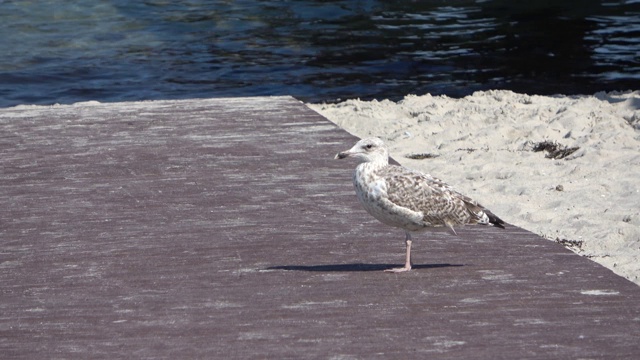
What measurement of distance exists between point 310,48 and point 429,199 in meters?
17.4

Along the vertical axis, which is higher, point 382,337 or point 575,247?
point 382,337

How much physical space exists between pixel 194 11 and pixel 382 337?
945 inches

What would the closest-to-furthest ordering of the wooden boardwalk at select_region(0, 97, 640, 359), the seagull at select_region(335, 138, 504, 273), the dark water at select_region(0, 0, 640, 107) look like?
1. the wooden boardwalk at select_region(0, 97, 640, 359)
2. the seagull at select_region(335, 138, 504, 273)
3. the dark water at select_region(0, 0, 640, 107)

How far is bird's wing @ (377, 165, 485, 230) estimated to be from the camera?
6008mm

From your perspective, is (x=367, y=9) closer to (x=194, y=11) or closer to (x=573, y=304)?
(x=194, y=11)

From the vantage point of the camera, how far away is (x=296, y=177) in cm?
878

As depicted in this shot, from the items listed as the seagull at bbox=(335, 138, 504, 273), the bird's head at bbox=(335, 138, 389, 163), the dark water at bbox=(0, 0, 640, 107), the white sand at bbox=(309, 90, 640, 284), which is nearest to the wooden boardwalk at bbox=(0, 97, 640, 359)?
the seagull at bbox=(335, 138, 504, 273)

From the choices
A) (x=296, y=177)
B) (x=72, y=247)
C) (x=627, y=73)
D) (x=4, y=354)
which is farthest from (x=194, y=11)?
(x=4, y=354)

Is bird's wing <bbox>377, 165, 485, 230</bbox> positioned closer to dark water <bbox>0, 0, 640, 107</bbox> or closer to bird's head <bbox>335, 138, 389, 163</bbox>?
bird's head <bbox>335, 138, 389, 163</bbox>

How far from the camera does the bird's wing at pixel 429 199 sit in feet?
19.7

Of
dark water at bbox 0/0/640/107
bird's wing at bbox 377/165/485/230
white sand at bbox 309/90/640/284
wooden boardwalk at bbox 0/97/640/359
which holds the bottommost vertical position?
dark water at bbox 0/0/640/107

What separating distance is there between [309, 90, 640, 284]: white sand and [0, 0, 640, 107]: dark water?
12.4 feet

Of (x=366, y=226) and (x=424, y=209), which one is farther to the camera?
(x=366, y=226)

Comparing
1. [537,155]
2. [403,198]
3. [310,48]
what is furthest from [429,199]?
[310,48]
